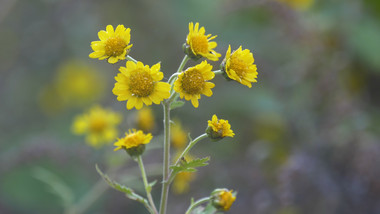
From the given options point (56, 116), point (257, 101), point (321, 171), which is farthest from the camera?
point (56, 116)

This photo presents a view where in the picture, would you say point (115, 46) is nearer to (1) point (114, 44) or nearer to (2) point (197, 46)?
(1) point (114, 44)

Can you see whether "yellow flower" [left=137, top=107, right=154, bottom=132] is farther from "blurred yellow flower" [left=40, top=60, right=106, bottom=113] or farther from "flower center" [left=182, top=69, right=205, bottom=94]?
"blurred yellow flower" [left=40, top=60, right=106, bottom=113]

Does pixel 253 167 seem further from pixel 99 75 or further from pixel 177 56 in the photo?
pixel 99 75

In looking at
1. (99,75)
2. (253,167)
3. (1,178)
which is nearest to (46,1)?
(99,75)

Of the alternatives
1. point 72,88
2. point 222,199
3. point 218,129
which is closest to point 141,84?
point 218,129

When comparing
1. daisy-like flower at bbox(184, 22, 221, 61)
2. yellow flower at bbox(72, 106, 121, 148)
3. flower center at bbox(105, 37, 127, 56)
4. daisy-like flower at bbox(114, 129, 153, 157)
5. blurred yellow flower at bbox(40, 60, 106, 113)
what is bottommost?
blurred yellow flower at bbox(40, 60, 106, 113)

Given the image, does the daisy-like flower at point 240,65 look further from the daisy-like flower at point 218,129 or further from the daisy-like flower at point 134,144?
the daisy-like flower at point 134,144

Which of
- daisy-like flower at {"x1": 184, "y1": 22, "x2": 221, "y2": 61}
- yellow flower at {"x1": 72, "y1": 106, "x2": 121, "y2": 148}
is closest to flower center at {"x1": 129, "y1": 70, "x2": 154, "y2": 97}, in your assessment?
daisy-like flower at {"x1": 184, "y1": 22, "x2": 221, "y2": 61}
